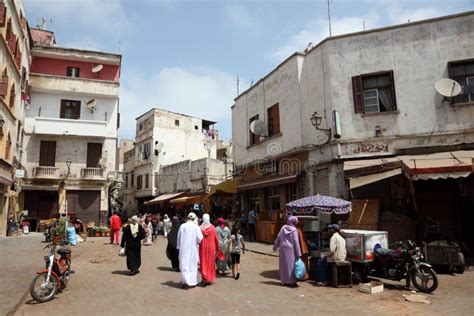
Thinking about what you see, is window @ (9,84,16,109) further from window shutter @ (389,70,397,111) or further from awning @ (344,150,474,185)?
window shutter @ (389,70,397,111)

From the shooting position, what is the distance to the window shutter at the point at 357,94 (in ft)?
46.5

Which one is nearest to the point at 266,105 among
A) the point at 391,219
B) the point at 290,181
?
the point at 290,181

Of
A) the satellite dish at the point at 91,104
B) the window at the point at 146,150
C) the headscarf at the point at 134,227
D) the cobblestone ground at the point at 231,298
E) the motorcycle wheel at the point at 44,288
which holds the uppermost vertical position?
the satellite dish at the point at 91,104

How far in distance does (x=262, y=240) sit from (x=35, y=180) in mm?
18034

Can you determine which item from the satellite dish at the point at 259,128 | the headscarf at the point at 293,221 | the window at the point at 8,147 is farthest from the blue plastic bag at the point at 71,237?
the headscarf at the point at 293,221

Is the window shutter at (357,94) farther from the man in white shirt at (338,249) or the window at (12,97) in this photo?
the window at (12,97)

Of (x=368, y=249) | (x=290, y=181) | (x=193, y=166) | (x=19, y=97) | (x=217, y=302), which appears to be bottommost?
(x=217, y=302)

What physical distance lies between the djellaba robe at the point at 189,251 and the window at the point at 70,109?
75.5 ft

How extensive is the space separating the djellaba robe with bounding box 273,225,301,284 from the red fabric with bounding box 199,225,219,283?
1.53m

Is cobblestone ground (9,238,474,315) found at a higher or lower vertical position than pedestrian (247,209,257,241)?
lower

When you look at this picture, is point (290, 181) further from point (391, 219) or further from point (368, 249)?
point (368, 249)

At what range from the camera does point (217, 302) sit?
685cm

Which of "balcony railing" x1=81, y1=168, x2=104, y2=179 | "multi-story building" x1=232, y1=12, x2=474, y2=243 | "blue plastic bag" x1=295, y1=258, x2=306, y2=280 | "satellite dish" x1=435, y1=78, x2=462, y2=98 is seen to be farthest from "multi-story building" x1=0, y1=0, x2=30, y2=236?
"satellite dish" x1=435, y1=78, x2=462, y2=98

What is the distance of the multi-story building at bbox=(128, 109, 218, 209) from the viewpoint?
132 feet
